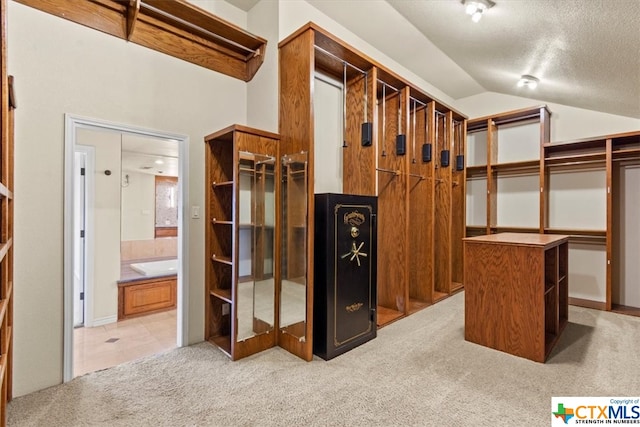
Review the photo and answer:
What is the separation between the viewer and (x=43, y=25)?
214 centimetres

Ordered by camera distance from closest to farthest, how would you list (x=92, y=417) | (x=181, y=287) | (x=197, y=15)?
(x=92, y=417)
(x=197, y=15)
(x=181, y=287)

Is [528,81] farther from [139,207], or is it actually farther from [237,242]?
[139,207]

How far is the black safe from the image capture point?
8.45 ft

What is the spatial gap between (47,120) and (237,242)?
1578mm

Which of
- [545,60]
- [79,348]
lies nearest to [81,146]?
[79,348]

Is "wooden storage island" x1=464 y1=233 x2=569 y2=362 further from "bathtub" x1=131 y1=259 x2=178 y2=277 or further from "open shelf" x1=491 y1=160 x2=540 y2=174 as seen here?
"bathtub" x1=131 y1=259 x2=178 y2=277

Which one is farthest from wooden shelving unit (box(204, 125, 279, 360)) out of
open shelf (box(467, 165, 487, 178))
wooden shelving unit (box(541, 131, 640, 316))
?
wooden shelving unit (box(541, 131, 640, 316))

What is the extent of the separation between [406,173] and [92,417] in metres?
3.43

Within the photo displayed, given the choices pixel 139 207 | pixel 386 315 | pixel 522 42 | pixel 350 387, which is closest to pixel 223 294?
pixel 350 387

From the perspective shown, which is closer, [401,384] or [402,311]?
[401,384]

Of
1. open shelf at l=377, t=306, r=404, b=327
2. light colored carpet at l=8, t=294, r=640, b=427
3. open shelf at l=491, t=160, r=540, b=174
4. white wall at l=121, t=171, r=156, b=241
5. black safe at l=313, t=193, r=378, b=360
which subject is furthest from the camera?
white wall at l=121, t=171, r=156, b=241

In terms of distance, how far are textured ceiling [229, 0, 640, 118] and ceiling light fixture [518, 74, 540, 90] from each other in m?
0.08

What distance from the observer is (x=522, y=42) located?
286cm

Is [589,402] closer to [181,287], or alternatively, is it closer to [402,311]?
[402,311]
